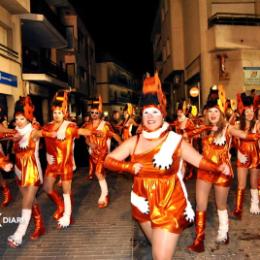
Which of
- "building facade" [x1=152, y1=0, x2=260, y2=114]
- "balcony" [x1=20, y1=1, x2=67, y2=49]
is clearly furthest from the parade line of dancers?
"building facade" [x1=152, y1=0, x2=260, y2=114]

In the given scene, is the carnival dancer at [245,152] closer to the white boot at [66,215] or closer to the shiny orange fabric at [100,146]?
the shiny orange fabric at [100,146]

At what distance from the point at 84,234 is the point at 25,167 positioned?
1.34m

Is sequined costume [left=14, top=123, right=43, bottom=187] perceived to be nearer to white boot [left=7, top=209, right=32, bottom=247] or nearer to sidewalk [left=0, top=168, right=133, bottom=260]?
white boot [left=7, top=209, right=32, bottom=247]

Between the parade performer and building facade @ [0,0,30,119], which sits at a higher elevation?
building facade @ [0,0,30,119]

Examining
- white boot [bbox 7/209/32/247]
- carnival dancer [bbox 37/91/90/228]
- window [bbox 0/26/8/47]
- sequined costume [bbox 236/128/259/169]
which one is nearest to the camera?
white boot [bbox 7/209/32/247]

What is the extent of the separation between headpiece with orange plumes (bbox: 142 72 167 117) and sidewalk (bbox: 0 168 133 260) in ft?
6.94

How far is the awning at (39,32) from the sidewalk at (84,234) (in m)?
10.6

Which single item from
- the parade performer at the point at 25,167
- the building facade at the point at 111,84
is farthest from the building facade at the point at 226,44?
the building facade at the point at 111,84

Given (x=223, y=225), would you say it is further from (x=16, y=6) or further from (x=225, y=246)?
(x=16, y=6)

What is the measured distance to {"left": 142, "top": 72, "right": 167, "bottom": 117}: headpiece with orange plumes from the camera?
11.2 feet

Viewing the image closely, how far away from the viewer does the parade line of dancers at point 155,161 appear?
3195mm

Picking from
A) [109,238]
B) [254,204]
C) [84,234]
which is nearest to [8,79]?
[84,234]

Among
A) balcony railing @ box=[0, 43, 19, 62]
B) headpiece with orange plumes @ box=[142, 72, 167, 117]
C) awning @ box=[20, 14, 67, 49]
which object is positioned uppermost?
awning @ box=[20, 14, 67, 49]

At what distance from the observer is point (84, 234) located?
540 cm
